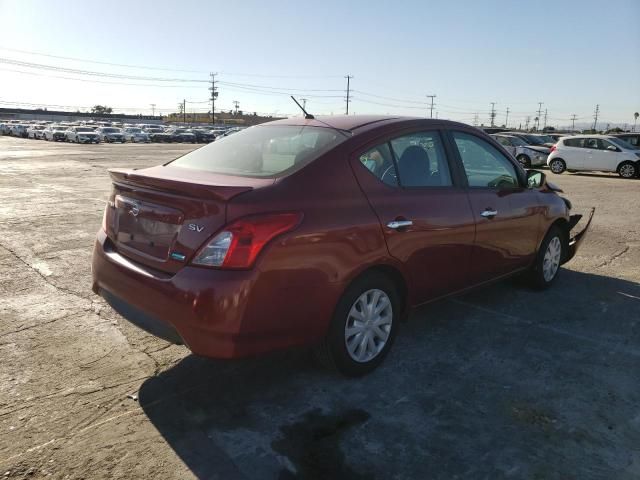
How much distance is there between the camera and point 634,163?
1994 cm

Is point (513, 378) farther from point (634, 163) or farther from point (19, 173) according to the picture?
point (634, 163)

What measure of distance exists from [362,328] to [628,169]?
20692 millimetres

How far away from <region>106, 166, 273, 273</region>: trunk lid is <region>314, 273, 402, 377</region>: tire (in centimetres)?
89

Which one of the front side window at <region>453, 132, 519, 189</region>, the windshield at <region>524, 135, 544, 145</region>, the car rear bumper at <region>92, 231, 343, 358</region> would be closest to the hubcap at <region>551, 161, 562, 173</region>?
the windshield at <region>524, 135, 544, 145</region>

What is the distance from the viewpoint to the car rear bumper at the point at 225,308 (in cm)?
265

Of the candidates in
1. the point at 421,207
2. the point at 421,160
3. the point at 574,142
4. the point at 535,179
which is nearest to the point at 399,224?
the point at 421,207

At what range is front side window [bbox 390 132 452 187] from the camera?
3.59 meters

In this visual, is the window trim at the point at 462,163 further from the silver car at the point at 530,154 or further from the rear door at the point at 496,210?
the silver car at the point at 530,154

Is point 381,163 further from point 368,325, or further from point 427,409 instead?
point 427,409

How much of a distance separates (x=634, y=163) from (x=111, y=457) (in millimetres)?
22132

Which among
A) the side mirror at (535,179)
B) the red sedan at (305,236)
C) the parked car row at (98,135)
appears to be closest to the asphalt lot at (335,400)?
the red sedan at (305,236)

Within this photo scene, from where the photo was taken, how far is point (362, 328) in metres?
3.31

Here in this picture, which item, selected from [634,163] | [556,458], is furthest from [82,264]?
[634,163]

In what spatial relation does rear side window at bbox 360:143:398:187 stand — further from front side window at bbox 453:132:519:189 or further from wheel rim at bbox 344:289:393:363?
front side window at bbox 453:132:519:189
